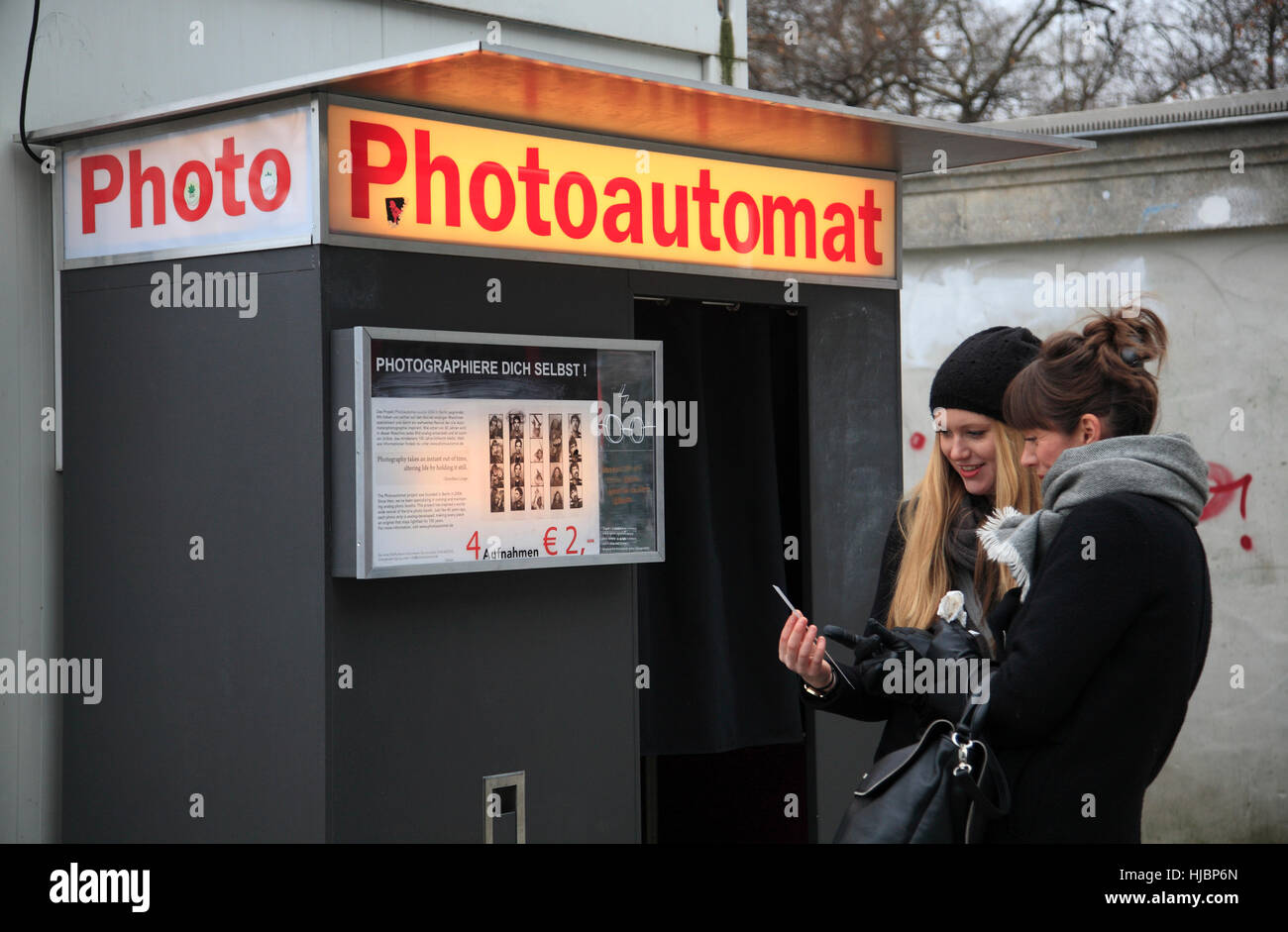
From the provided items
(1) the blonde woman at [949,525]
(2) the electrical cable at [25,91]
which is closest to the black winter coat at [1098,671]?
(1) the blonde woman at [949,525]

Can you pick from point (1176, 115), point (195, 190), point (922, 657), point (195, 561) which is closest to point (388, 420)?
point (195, 561)

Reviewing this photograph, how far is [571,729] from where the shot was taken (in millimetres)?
3900

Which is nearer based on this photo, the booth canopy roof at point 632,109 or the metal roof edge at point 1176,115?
the booth canopy roof at point 632,109

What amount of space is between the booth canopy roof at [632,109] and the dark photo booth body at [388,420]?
0.05ft

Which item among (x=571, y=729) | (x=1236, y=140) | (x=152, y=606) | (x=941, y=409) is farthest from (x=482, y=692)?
(x=1236, y=140)

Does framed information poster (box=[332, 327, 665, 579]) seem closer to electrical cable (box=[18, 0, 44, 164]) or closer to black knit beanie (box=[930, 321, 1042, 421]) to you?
black knit beanie (box=[930, 321, 1042, 421])

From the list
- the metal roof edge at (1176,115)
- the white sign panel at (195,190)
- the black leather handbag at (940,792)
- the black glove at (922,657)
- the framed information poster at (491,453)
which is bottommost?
the black leather handbag at (940,792)

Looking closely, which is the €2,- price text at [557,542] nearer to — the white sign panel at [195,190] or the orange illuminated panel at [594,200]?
the orange illuminated panel at [594,200]

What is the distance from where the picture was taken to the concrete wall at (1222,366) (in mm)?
6457

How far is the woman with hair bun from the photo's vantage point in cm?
251

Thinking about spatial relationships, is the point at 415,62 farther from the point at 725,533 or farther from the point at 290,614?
the point at 725,533

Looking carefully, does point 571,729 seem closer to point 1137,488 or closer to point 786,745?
point 786,745

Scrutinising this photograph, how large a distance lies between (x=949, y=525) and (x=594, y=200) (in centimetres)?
129

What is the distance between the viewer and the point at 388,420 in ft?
11.4
